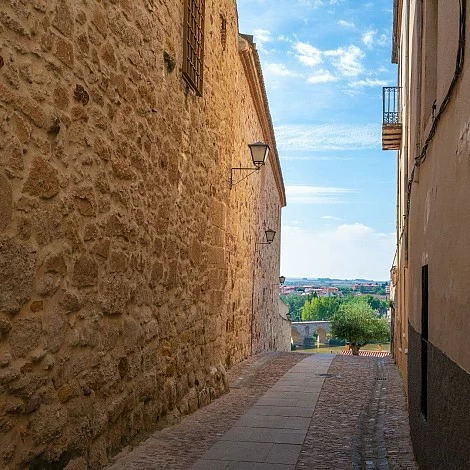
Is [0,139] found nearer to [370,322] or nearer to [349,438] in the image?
[349,438]

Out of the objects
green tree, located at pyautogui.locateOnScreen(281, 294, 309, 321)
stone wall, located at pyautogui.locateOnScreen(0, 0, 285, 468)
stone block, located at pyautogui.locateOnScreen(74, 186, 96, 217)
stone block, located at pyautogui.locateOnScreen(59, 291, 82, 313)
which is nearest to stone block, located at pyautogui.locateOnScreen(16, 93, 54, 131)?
stone wall, located at pyautogui.locateOnScreen(0, 0, 285, 468)

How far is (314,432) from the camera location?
6.22 m

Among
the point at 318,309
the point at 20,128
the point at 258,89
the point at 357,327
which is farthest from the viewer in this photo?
the point at 318,309

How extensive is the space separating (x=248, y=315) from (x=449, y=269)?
10.1m

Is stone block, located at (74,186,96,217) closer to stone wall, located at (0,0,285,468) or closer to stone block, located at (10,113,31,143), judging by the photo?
stone wall, located at (0,0,285,468)

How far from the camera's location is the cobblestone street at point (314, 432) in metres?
5.04

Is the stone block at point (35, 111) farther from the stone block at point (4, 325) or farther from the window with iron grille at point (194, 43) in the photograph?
the window with iron grille at point (194, 43)

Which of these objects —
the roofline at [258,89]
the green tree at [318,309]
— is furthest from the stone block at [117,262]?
the green tree at [318,309]

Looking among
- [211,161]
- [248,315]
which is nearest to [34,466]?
[211,161]

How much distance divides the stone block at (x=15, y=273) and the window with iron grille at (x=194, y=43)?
3.59 meters

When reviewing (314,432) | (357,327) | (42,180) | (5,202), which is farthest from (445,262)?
(357,327)

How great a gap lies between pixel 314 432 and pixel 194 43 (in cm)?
424

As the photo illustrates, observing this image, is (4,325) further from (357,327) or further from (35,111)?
(357,327)

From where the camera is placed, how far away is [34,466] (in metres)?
3.60
